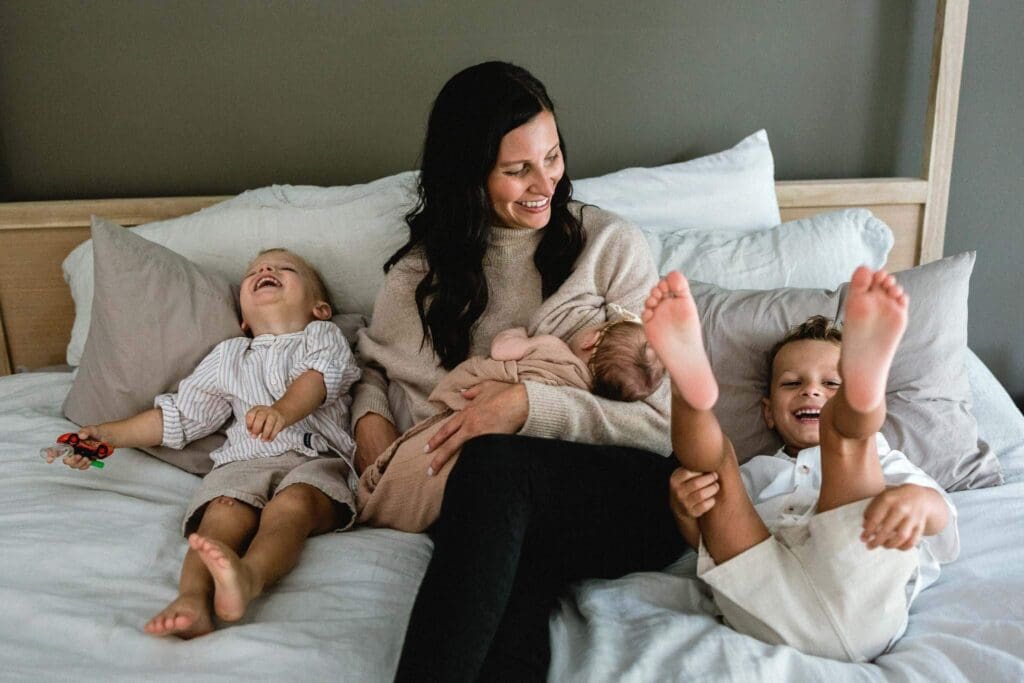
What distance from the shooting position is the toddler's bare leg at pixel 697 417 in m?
0.99

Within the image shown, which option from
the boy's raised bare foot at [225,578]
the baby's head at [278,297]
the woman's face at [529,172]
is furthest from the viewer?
the baby's head at [278,297]

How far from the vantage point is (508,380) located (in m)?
1.35

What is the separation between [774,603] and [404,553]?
21.5 inches

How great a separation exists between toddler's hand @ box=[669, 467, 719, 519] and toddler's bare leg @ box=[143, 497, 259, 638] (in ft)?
2.09

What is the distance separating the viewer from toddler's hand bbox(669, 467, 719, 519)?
1.08 m

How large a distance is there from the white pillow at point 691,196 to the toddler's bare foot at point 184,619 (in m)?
1.22

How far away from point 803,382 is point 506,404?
495 millimetres

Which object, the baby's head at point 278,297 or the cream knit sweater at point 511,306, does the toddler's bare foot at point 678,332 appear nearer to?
the cream knit sweater at point 511,306

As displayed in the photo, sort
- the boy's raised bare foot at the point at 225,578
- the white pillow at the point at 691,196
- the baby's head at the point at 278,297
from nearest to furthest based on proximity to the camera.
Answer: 1. the boy's raised bare foot at the point at 225,578
2. the baby's head at the point at 278,297
3. the white pillow at the point at 691,196

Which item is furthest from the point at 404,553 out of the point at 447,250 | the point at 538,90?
the point at 538,90

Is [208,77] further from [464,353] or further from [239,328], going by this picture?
[464,353]

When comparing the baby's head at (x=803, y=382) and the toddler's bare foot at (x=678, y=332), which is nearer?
the toddler's bare foot at (x=678, y=332)

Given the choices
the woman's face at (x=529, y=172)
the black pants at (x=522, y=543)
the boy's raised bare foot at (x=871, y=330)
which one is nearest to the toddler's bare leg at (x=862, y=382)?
the boy's raised bare foot at (x=871, y=330)

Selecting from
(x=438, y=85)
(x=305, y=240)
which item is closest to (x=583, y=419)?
(x=305, y=240)
